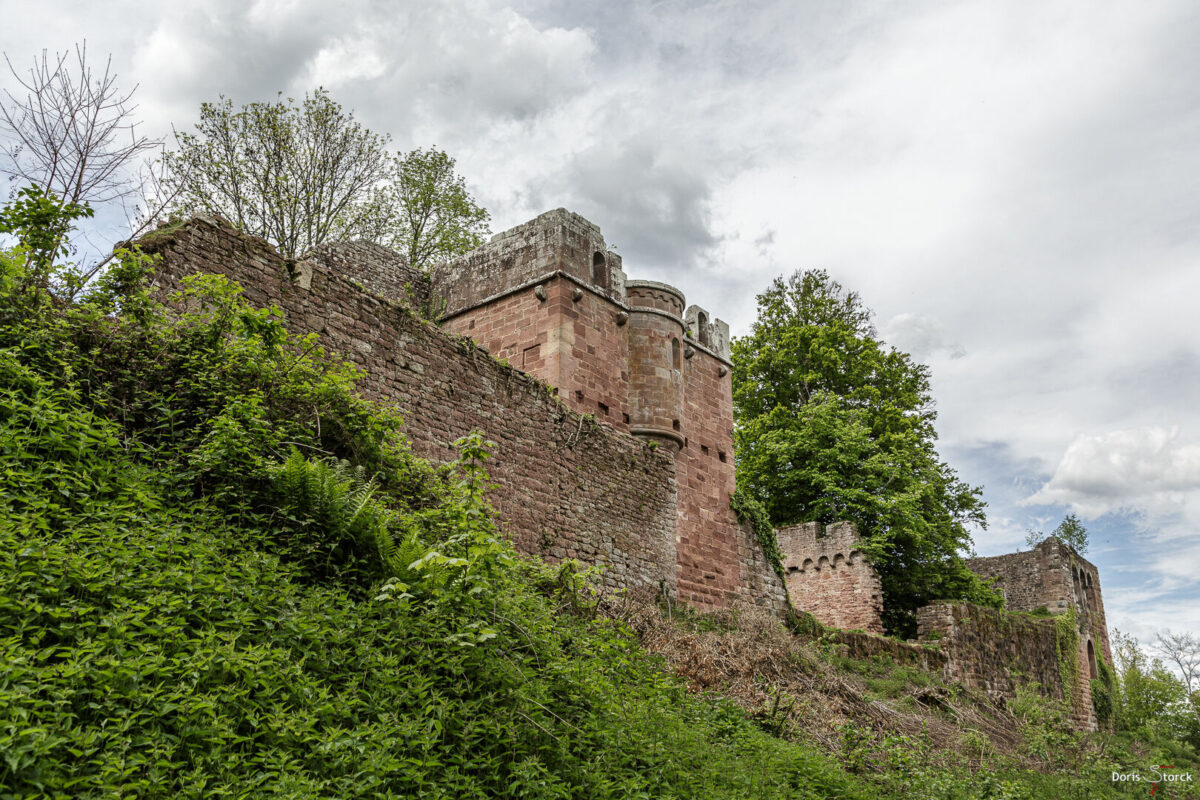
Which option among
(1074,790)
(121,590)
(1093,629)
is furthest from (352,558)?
(1093,629)

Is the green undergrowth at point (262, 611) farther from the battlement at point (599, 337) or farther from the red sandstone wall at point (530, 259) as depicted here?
the red sandstone wall at point (530, 259)

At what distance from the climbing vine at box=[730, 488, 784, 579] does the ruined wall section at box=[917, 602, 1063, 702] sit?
409 cm

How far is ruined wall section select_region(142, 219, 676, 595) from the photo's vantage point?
8641mm

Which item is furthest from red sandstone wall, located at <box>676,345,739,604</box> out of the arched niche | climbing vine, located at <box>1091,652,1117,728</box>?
climbing vine, located at <box>1091,652,1117,728</box>

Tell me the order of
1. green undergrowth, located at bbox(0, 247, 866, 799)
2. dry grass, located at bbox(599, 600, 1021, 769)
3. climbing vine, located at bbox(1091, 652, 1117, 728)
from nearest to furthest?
green undergrowth, located at bbox(0, 247, 866, 799) → dry grass, located at bbox(599, 600, 1021, 769) → climbing vine, located at bbox(1091, 652, 1117, 728)

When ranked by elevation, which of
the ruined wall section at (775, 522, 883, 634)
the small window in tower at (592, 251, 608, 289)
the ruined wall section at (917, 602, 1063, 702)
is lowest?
the ruined wall section at (917, 602, 1063, 702)

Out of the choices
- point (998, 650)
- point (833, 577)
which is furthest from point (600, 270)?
point (998, 650)

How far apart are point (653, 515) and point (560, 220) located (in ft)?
18.5

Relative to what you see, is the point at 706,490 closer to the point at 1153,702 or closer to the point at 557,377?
the point at 557,377

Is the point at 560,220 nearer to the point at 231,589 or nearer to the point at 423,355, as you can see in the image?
the point at 423,355

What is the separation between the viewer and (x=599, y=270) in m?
16.0

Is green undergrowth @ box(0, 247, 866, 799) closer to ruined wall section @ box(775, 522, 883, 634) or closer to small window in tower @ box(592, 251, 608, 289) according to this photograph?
small window in tower @ box(592, 251, 608, 289)

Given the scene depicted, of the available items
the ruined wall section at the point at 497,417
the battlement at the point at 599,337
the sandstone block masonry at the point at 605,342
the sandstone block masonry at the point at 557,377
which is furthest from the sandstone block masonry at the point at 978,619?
the ruined wall section at the point at 497,417

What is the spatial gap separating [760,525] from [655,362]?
3.55 meters
